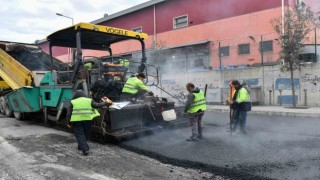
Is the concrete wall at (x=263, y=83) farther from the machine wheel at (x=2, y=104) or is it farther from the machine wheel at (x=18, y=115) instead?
the machine wheel at (x=2, y=104)

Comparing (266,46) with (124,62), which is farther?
(266,46)

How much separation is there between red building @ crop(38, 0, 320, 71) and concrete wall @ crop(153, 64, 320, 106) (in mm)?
856

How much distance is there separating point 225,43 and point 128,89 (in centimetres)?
975

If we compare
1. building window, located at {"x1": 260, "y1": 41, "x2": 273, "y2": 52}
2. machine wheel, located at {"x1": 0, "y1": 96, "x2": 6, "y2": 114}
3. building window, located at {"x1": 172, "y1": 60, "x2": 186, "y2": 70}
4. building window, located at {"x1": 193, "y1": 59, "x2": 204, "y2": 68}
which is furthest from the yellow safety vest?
building window, located at {"x1": 193, "y1": 59, "x2": 204, "y2": 68}

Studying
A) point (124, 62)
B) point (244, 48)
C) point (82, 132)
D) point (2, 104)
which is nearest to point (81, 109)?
point (82, 132)

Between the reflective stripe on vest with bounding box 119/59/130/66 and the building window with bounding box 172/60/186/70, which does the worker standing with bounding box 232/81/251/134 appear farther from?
the building window with bounding box 172/60/186/70

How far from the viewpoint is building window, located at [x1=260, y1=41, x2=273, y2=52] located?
1361cm

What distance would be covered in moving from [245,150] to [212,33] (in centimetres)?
1201

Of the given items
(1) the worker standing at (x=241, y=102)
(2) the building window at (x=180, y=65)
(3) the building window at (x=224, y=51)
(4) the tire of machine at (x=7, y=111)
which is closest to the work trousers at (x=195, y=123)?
(1) the worker standing at (x=241, y=102)

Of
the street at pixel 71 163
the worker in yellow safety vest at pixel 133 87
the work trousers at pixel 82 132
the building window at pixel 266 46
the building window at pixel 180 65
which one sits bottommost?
the street at pixel 71 163

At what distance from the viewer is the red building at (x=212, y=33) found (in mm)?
11141

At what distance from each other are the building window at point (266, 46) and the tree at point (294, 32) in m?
1.76

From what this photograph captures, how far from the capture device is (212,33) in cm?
1645

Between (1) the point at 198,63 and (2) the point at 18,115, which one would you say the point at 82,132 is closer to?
(2) the point at 18,115
